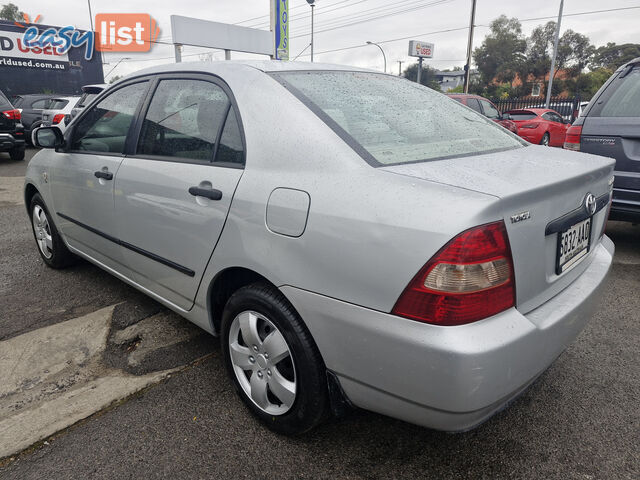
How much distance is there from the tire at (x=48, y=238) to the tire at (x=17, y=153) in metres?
8.81

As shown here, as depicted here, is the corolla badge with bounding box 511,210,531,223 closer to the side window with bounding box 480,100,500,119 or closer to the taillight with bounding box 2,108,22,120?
the side window with bounding box 480,100,500,119

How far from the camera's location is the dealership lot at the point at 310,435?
1890 millimetres

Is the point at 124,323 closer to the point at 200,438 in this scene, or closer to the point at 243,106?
the point at 200,438

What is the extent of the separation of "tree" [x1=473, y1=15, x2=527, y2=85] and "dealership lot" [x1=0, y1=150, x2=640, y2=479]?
2505 inches

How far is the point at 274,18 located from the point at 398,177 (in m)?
14.3

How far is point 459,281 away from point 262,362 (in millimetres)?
950

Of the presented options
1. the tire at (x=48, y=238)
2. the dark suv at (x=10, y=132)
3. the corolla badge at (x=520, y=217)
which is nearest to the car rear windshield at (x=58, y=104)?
the dark suv at (x=10, y=132)

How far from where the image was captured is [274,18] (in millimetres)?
14289

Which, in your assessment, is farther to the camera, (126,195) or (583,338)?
(583,338)

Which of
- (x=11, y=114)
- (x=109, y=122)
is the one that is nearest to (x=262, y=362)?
(x=109, y=122)

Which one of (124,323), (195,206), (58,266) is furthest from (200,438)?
(58,266)

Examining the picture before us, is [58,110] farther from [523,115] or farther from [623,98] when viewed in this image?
[623,98]

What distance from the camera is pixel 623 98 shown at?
4074 mm

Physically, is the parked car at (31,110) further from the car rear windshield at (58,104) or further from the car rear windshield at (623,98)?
the car rear windshield at (623,98)
